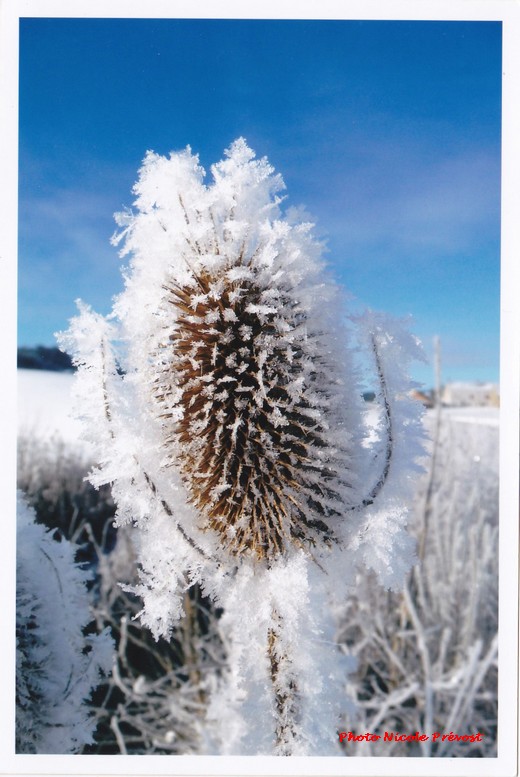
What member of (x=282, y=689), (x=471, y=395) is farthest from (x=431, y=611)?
(x=282, y=689)

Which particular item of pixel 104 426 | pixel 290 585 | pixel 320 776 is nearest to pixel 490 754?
pixel 320 776

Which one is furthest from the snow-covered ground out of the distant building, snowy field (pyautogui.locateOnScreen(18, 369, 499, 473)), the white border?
the distant building

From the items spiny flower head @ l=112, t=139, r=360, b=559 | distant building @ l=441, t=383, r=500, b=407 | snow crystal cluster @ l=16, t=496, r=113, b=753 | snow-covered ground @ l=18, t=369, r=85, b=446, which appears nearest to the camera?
spiny flower head @ l=112, t=139, r=360, b=559

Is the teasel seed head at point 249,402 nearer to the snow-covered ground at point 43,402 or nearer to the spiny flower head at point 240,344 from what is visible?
the spiny flower head at point 240,344

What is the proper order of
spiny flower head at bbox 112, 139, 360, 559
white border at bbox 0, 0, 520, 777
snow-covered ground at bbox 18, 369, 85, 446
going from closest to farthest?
spiny flower head at bbox 112, 139, 360, 559 < white border at bbox 0, 0, 520, 777 < snow-covered ground at bbox 18, 369, 85, 446

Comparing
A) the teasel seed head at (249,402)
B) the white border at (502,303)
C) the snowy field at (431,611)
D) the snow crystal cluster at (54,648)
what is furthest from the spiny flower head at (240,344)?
the snowy field at (431,611)

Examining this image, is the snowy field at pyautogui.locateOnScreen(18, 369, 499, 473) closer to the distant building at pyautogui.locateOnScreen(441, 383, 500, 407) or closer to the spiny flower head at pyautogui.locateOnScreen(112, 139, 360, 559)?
the distant building at pyautogui.locateOnScreen(441, 383, 500, 407)
